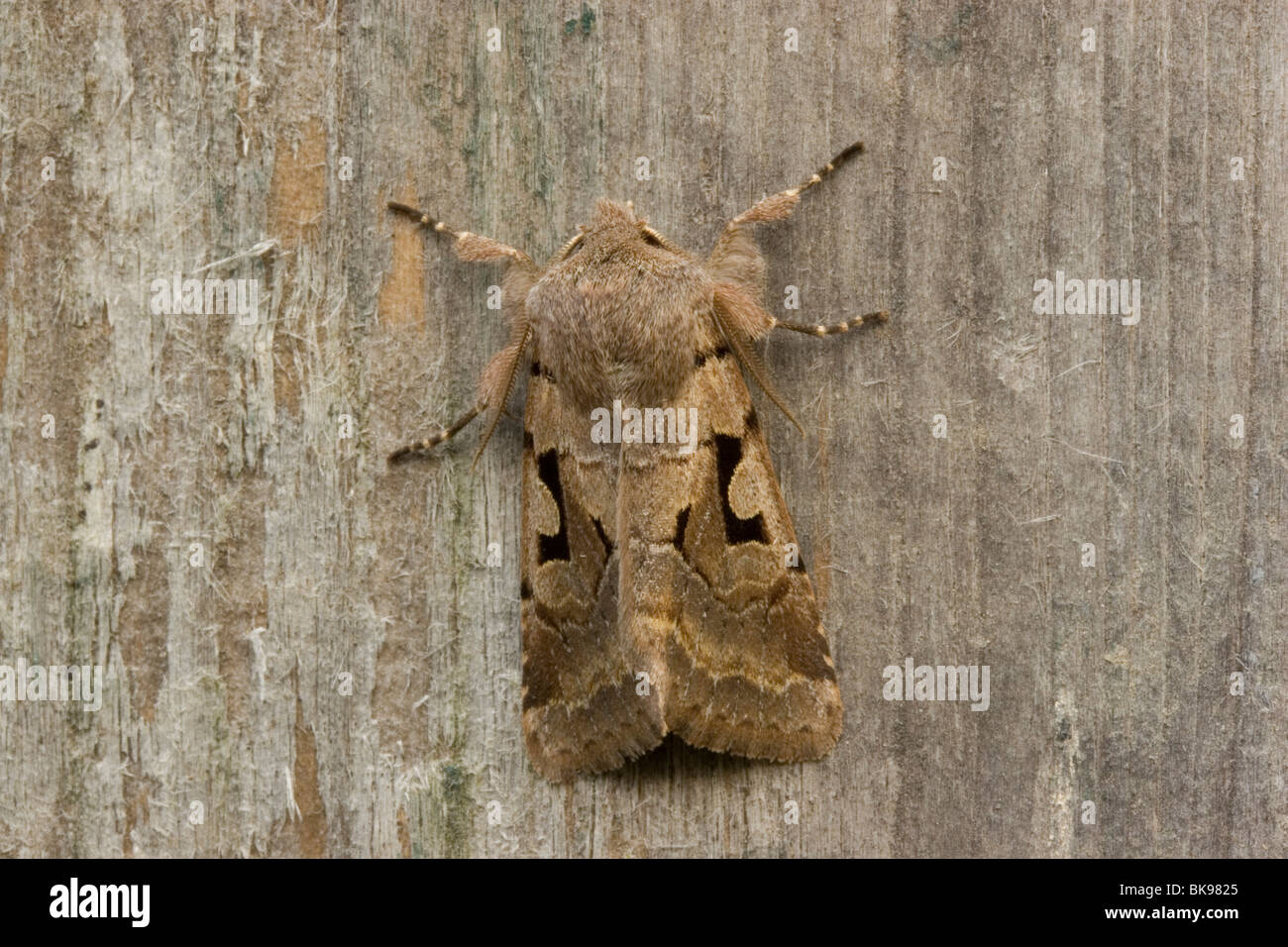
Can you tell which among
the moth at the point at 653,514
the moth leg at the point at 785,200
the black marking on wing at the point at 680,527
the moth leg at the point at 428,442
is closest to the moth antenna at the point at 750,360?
the moth at the point at 653,514

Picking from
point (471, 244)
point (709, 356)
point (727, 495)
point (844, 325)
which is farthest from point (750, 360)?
point (471, 244)

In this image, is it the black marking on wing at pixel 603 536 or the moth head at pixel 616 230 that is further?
the black marking on wing at pixel 603 536

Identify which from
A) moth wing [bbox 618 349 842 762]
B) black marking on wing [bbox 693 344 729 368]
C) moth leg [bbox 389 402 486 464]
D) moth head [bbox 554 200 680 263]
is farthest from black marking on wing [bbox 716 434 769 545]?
moth leg [bbox 389 402 486 464]

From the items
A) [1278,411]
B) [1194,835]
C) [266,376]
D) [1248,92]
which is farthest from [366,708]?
[1248,92]

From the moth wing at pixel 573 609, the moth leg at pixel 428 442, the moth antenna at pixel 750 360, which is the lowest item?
the moth wing at pixel 573 609

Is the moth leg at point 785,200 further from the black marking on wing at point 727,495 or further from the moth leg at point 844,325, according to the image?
the black marking on wing at point 727,495

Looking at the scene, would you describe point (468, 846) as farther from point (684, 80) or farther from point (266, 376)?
point (684, 80)

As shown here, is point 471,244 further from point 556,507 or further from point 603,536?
point 603,536

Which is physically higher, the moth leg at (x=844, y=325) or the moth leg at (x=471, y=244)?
the moth leg at (x=471, y=244)

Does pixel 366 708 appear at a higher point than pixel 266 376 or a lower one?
lower
